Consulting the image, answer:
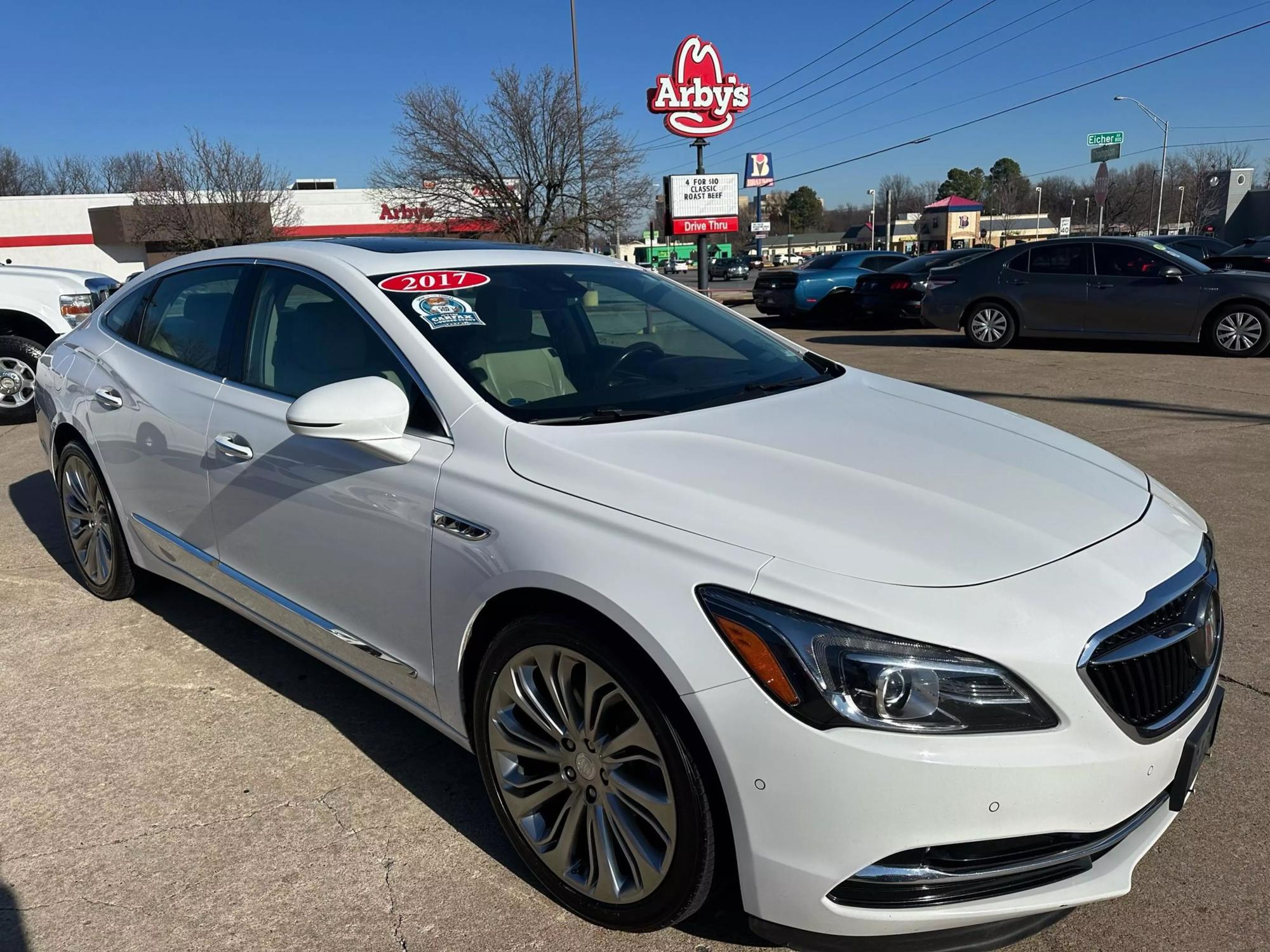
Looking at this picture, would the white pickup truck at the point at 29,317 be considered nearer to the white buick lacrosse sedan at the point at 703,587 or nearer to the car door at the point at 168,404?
the car door at the point at 168,404

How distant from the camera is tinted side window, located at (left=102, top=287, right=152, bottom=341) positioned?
167 inches

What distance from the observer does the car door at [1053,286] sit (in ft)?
40.9

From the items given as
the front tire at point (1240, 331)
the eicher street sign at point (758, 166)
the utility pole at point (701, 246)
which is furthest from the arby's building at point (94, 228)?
the front tire at point (1240, 331)

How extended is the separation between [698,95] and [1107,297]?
9451 mm

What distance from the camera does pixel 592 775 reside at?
7.56ft

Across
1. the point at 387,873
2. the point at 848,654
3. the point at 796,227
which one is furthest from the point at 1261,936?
the point at 796,227

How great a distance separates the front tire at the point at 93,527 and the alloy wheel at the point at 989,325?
11803 mm

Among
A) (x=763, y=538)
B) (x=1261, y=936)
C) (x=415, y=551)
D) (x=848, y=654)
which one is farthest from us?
(x=415, y=551)

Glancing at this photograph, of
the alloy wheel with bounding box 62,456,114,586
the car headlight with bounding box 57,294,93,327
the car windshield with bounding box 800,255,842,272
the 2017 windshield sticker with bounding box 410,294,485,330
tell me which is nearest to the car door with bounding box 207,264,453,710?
the 2017 windshield sticker with bounding box 410,294,485,330

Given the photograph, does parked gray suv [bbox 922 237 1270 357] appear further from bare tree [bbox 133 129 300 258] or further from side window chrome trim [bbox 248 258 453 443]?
bare tree [bbox 133 129 300 258]

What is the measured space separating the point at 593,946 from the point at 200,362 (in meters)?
2.56

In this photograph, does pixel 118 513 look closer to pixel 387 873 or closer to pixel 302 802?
pixel 302 802

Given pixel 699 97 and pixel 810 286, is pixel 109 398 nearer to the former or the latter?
pixel 810 286

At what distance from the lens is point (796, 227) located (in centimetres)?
14025
